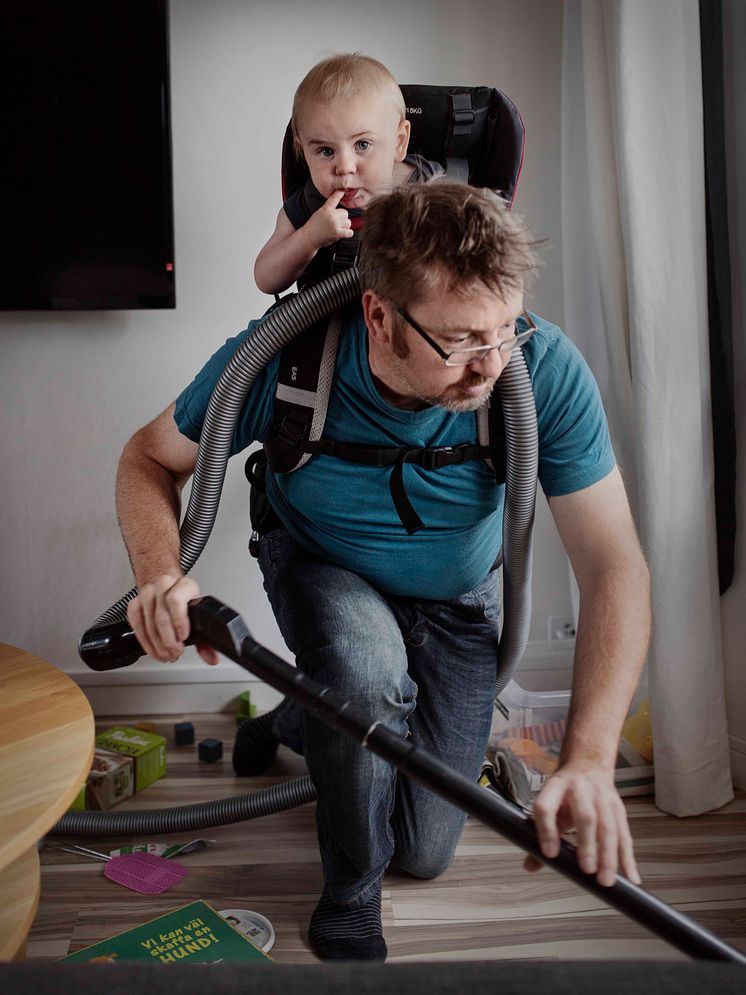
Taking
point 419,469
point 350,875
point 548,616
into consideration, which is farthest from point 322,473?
point 548,616

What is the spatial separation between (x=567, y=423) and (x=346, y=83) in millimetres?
700

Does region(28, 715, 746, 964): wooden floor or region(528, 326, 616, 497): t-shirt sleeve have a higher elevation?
region(528, 326, 616, 497): t-shirt sleeve

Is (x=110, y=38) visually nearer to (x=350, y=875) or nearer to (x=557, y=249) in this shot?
(x=557, y=249)

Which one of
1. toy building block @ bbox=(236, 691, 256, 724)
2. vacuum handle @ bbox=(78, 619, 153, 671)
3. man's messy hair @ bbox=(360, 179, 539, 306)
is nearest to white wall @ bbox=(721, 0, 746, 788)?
man's messy hair @ bbox=(360, 179, 539, 306)

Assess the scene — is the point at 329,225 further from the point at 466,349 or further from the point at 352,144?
the point at 466,349

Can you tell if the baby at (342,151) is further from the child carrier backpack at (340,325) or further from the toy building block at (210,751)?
the toy building block at (210,751)

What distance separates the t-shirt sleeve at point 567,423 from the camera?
1.55 metres

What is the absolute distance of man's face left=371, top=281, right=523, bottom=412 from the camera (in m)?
1.32

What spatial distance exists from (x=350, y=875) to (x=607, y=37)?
187cm

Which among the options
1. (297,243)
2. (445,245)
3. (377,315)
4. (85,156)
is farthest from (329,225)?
(85,156)

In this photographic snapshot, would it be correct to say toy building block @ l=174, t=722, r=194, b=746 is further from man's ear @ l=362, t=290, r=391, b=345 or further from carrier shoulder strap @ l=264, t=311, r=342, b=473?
man's ear @ l=362, t=290, r=391, b=345

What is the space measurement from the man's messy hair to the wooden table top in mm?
732

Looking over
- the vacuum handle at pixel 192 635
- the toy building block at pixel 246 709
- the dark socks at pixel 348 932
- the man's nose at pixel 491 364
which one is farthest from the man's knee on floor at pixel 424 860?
the man's nose at pixel 491 364

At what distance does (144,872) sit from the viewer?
6.22 ft
